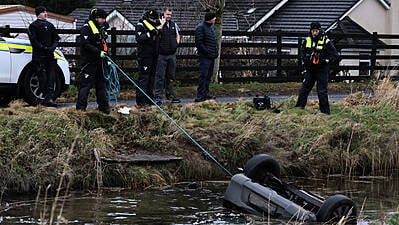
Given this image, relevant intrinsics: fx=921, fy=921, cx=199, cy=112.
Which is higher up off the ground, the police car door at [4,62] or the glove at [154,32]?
the glove at [154,32]

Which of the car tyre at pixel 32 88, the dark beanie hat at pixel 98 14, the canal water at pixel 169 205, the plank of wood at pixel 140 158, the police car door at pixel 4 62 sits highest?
the dark beanie hat at pixel 98 14

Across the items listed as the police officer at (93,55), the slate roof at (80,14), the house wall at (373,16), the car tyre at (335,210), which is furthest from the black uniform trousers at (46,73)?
the house wall at (373,16)

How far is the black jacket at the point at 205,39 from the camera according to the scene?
682 inches

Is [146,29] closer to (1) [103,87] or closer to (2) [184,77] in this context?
(1) [103,87]

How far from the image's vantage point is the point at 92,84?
48.3 ft

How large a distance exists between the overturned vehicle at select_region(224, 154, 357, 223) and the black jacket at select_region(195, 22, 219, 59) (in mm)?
5021

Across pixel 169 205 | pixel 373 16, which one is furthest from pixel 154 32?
pixel 373 16

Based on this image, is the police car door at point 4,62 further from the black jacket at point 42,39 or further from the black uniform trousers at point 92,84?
the black uniform trousers at point 92,84

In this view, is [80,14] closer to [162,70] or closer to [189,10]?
[189,10]

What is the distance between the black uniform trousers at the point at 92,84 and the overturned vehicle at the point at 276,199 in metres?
3.13

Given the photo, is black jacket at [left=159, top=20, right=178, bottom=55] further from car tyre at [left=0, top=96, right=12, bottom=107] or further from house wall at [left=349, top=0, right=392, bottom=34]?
house wall at [left=349, top=0, right=392, bottom=34]

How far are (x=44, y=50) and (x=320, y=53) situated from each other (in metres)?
4.68

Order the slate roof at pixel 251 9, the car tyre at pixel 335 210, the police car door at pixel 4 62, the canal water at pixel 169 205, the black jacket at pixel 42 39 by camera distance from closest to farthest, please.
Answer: the car tyre at pixel 335 210 → the canal water at pixel 169 205 → the black jacket at pixel 42 39 → the police car door at pixel 4 62 → the slate roof at pixel 251 9

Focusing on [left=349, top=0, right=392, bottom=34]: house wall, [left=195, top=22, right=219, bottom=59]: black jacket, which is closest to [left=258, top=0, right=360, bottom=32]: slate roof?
[left=349, top=0, right=392, bottom=34]: house wall
